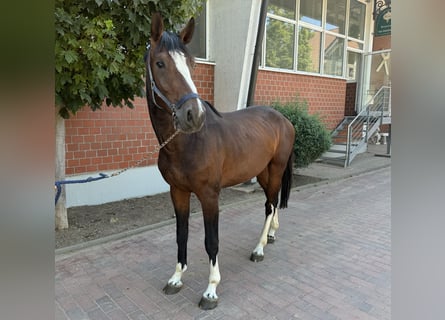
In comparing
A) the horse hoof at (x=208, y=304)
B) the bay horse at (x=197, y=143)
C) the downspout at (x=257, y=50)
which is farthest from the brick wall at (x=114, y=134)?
the horse hoof at (x=208, y=304)

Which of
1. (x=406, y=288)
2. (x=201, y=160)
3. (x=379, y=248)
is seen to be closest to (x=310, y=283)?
(x=379, y=248)

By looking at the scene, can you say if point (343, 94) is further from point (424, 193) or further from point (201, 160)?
point (424, 193)

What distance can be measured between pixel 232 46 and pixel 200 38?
2.69 ft

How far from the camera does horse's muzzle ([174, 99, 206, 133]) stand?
197 cm

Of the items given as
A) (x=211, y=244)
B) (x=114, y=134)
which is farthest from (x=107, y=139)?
(x=211, y=244)

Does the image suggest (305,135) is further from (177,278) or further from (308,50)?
(177,278)

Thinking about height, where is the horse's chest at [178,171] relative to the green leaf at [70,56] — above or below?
below

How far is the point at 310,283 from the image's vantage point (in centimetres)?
281

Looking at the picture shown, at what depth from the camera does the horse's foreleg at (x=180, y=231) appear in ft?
8.82

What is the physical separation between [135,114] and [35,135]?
5.11 m

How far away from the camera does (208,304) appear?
2.45 meters

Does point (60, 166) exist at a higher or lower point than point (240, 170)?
lower

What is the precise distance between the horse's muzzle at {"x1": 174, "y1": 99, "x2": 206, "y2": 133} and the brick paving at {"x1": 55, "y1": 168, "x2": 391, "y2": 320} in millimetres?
1476

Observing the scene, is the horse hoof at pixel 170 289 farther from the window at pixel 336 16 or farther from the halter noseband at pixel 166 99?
the window at pixel 336 16
